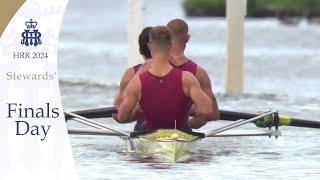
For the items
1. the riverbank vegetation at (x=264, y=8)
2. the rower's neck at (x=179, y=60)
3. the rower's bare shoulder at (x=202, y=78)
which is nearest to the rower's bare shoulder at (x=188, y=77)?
the rower's bare shoulder at (x=202, y=78)

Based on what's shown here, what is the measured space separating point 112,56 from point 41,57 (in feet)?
81.5

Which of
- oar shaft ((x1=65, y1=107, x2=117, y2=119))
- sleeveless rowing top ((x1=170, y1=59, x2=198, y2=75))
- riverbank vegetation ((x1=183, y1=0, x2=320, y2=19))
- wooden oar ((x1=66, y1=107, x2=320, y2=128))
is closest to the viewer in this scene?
sleeveless rowing top ((x1=170, y1=59, x2=198, y2=75))

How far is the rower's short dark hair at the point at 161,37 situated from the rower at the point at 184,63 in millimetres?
812

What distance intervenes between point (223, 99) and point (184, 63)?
6.59m

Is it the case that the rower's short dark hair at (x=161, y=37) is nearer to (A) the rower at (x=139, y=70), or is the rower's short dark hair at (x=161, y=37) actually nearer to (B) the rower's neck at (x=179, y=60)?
(A) the rower at (x=139, y=70)

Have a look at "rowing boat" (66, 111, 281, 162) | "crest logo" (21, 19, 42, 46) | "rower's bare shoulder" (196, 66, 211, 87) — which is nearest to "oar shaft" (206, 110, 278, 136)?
"rowing boat" (66, 111, 281, 162)

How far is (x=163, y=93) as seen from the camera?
1299 centimetres

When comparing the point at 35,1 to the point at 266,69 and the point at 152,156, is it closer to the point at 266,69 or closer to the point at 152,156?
the point at 152,156

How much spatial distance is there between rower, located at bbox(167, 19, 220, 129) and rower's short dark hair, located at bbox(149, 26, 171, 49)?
812 mm

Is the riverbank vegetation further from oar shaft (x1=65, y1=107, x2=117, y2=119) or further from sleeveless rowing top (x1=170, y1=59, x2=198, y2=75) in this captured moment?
sleeveless rowing top (x1=170, y1=59, x2=198, y2=75)

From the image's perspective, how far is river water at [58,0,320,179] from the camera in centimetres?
1262

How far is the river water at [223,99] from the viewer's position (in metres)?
12.6

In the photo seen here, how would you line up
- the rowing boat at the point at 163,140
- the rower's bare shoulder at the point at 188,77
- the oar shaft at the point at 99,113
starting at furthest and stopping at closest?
1. the oar shaft at the point at 99,113
2. the rower's bare shoulder at the point at 188,77
3. the rowing boat at the point at 163,140

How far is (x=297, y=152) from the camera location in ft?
46.2
